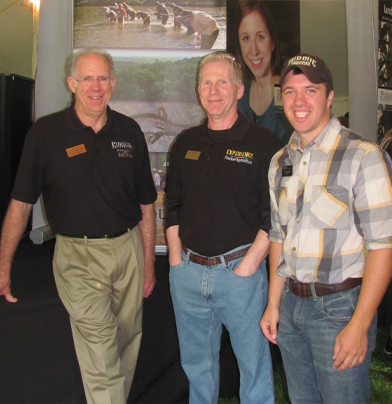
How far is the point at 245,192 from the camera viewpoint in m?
1.59

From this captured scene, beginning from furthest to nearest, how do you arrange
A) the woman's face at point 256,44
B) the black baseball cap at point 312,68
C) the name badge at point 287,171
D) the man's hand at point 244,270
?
1. the woman's face at point 256,44
2. the man's hand at point 244,270
3. the name badge at point 287,171
4. the black baseball cap at point 312,68

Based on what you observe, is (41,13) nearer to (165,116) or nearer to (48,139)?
(165,116)

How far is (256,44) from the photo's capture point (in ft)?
9.59

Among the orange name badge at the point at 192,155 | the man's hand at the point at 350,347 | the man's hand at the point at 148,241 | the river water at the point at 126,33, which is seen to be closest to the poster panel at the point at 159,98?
the river water at the point at 126,33

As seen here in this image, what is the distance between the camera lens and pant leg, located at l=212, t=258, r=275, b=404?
5.12 feet

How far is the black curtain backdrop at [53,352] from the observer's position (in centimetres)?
169

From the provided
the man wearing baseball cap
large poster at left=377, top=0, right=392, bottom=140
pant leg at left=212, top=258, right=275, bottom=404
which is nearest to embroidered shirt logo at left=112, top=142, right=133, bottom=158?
pant leg at left=212, top=258, right=275, bottom=404

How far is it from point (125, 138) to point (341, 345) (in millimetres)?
1258

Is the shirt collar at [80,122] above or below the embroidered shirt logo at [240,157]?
above

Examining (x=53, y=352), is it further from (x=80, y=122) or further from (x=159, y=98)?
(x=159, y=98)

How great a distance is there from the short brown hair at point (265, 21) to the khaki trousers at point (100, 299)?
181 centimetres

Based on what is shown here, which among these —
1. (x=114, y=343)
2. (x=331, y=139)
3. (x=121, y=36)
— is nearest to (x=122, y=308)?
(x=114, y=343)

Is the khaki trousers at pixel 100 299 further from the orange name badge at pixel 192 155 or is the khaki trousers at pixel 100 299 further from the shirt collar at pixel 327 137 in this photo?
the shirt collar at pixel 327 137

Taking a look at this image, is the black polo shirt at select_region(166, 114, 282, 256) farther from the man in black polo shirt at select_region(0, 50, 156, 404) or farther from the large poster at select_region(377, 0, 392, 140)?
the large poster at select_region(377, 0, 392, 140)
